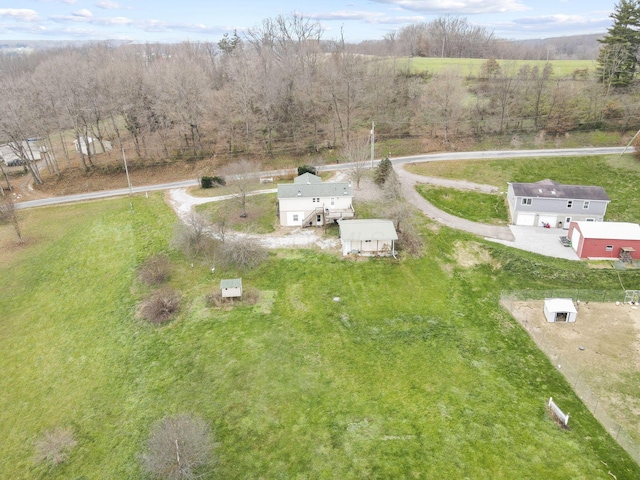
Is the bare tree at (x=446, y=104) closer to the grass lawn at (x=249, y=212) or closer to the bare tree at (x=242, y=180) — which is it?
the grass lawn at (x=249, y=212)

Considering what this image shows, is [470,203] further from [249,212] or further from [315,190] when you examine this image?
[249,212]

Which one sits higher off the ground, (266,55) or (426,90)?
(266,55)

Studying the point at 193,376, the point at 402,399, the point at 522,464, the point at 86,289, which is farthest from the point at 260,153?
the point at 522,464

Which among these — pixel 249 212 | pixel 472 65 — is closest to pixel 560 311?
pixel 249 212

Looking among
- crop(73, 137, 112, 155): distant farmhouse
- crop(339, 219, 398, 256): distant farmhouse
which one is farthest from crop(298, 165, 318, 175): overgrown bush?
crop(73, 137, 112, 155): distant farmhouse

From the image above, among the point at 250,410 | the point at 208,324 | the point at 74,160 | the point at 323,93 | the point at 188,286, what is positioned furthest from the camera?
the point at 323,93

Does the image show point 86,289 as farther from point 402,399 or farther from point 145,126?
point 145,126

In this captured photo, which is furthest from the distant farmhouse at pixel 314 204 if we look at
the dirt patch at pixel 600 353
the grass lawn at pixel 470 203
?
the dirt patch at pixel 600 353
